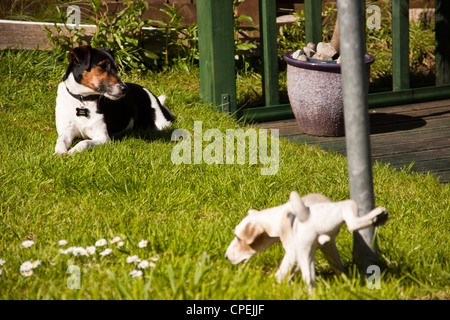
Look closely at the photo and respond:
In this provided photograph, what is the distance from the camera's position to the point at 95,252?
2410 mm

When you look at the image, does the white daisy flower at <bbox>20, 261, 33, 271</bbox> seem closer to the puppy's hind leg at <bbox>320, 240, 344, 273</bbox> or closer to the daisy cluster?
the daisy cluster

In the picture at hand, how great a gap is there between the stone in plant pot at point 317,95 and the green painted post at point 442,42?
160cm

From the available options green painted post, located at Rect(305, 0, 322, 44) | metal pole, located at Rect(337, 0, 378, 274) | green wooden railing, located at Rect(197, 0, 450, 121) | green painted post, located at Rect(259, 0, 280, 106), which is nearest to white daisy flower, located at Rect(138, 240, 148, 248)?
metal pole, located at Rect(337, 0, 378, 274)

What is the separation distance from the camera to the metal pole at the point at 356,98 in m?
1.94

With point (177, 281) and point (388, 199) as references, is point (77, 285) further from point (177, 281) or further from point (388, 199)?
point (388, 199)

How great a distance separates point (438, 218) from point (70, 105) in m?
2.73

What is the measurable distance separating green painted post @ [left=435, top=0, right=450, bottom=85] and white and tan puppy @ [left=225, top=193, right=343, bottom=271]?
4466 millimetres

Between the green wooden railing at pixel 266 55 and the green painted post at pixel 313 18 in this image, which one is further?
the green painted post at pixel 313 18

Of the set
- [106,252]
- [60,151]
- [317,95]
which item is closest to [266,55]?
[317,95]

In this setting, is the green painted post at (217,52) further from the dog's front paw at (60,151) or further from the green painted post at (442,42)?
the green painted post at (442,42)

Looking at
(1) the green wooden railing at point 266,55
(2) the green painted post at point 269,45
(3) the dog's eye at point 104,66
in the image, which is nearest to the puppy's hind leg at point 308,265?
(3) the dog's eye at point 104,66

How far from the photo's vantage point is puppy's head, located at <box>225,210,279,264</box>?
2084 millimetres

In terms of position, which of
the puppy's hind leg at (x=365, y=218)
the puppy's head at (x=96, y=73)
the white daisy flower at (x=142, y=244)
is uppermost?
the puppy's head at (x=96, y=73)

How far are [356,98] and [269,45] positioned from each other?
132 inches
